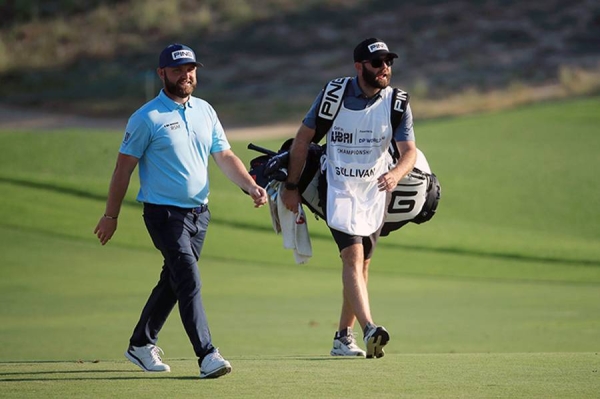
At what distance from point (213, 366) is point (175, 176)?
3.52 ft

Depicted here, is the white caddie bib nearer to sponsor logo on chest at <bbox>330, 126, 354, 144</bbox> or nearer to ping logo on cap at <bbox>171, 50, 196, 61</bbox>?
sponsor logo on chest at <bbox>330, 126, 354, 144</bbox>

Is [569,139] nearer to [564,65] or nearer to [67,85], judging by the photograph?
[564,65]

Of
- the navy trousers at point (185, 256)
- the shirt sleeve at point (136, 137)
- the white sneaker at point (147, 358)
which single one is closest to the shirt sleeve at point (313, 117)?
the navy trousers at point (185, 256)

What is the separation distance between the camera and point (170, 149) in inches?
260

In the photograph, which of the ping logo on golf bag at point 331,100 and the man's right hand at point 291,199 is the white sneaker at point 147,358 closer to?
the man's right hand at point 291,199

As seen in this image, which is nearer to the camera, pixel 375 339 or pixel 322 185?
pixel 375 339

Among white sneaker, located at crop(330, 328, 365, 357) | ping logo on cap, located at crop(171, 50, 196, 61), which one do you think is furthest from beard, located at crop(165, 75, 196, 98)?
white sneaker, located at crop(330, 328, 365, 357)

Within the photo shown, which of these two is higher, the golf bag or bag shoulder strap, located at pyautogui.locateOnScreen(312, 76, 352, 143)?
bag shoulder strap, located at pyautogui.locateOnScreen(312, 76, 352, 143)

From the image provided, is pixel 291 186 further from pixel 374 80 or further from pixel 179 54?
pixel 179 54

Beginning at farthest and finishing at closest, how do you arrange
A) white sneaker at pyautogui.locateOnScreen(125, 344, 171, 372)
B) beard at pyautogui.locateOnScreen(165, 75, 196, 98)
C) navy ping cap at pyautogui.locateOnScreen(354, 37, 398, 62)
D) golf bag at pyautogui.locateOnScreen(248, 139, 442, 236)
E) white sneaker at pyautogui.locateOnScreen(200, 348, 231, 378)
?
golf bag at pyautogui.locateOnScreen(248, 139, 442, 236) → navy ping cap at pyautogui.locateOnScreen(354, 37, 398, 62) → white sneaker at pyautogui.locateOnScreen(125, 344, 171, 372) → beard at pyautogui.locateOnScreen(165, 75, 196, 98) → white sneaker at pyautogui.locateOnScreen(200, 348, 231, 378)

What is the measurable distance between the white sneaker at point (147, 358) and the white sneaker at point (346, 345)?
4.29 ft

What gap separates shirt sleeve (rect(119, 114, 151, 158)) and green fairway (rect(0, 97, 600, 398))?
47.2 inches

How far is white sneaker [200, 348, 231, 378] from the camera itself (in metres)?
6.23

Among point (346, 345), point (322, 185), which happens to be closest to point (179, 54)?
point (322, 185)
